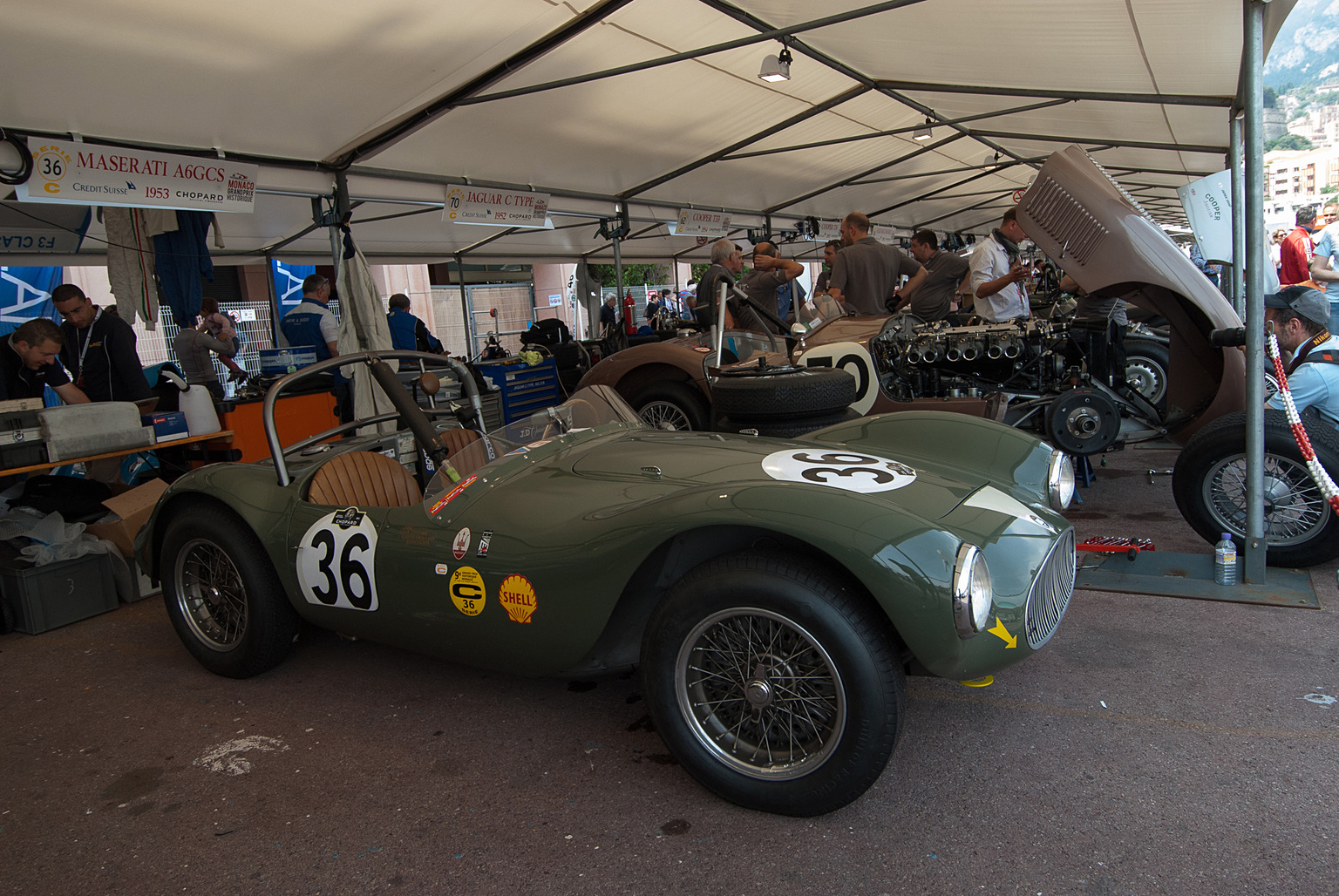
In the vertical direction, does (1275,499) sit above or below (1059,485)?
below

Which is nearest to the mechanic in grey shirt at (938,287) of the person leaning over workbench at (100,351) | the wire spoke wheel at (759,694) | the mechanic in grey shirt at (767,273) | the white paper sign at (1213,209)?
→ the mechanic in grey shirt at (767,273)

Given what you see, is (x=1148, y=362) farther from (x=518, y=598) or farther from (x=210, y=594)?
(x=210, y=594)

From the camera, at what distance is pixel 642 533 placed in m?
2.22

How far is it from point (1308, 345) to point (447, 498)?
4408mm

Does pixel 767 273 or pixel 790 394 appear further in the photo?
pixel 767 273

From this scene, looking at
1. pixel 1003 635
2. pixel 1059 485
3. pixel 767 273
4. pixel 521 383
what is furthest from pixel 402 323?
pixel 1003 635

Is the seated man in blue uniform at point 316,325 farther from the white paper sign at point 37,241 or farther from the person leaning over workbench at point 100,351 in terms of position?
the white paper sign at point 37,241

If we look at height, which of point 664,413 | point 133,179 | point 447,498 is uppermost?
point 133,179

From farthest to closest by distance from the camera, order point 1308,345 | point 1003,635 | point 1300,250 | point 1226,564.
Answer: point 1300,250, point 1308,345, point 1226,564, point 1003,635

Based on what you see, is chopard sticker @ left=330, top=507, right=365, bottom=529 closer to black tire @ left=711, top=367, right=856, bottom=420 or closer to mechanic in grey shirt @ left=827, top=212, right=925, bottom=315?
black tire @ left=711, top=367, right=856, bottom=420

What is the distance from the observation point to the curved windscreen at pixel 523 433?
9.45 ft

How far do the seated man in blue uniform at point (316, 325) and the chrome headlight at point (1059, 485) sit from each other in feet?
22.1

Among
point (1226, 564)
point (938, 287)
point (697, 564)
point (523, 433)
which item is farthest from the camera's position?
point (938, 287)

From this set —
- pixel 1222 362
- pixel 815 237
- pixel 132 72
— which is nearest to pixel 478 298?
pixel 815 237
